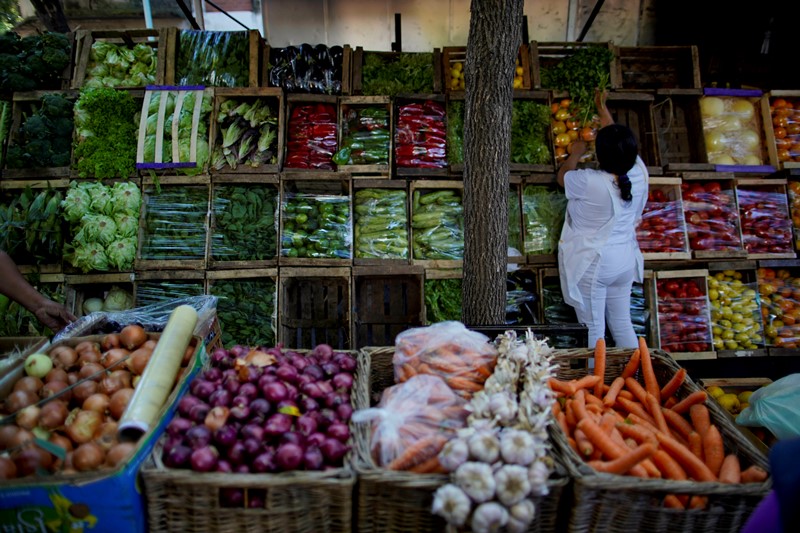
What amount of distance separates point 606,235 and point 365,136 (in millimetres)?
2325

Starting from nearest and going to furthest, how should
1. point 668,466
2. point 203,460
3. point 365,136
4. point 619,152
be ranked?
point 203,460 → point 668,466 → point 619,152 → point 365,136

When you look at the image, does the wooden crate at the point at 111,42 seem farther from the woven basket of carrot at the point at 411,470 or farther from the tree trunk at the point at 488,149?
the woven basket of carrot at the point at 411,470

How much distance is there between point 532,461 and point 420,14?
619cm

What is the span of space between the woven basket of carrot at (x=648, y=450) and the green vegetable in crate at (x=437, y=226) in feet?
6.88

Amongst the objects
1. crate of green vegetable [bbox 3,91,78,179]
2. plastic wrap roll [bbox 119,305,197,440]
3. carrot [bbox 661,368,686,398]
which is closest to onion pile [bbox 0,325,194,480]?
plastic wrap roll [bbox 119,305,197,440]

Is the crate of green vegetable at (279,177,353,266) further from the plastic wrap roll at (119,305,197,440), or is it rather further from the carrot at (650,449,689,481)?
the carrot at (650,449,689,481)

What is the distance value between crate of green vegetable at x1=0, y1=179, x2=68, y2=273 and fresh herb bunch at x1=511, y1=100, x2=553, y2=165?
4.10 meters

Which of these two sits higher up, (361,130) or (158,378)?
(361,130)

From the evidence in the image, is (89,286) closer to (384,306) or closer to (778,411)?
(384,306)

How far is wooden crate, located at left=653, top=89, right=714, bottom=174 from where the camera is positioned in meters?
4.91

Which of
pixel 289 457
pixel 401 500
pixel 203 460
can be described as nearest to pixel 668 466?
pixel 401 500

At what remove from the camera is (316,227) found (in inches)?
179

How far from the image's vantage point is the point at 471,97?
3.09 meters

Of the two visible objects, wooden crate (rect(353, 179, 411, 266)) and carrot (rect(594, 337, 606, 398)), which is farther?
wooden crate (rect(353, 179, 411, 266))
